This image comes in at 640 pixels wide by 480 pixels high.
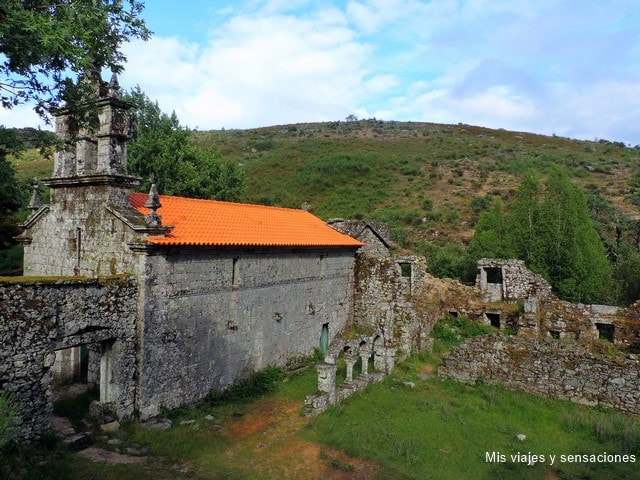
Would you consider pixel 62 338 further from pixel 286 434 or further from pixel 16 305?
pixel 286 434

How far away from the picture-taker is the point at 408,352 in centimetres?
1773

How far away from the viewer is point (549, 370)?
536 inches

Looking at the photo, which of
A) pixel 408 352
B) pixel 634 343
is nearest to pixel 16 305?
pixel 408 352

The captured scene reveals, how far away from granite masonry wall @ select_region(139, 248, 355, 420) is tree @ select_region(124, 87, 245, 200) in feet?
41.3

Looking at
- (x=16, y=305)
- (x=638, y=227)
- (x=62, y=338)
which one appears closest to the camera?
(x=16, y=305)

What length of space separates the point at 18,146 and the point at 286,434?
977 centimetres

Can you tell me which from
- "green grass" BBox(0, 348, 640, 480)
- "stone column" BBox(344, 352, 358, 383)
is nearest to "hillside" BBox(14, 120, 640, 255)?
"stone column" BBox(344, 352, 358, 383)

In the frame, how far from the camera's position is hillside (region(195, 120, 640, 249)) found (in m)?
42.7

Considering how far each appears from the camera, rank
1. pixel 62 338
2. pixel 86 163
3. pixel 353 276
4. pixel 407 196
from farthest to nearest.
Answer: pixel 407 196
pixel 353 276
pixel 86 163
pixel 62 338

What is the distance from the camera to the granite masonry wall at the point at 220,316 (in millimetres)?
11953

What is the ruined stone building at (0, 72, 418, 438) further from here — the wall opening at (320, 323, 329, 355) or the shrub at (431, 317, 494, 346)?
the shrub at (431, 317, 494, 346)

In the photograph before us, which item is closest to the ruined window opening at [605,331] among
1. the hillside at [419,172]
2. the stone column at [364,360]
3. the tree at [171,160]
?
the stone column at [364,360]

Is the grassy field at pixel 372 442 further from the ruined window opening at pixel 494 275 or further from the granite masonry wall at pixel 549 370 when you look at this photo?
the ruined window opening at pixel 494 275

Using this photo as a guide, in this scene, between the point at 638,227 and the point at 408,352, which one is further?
the point at 638,227
